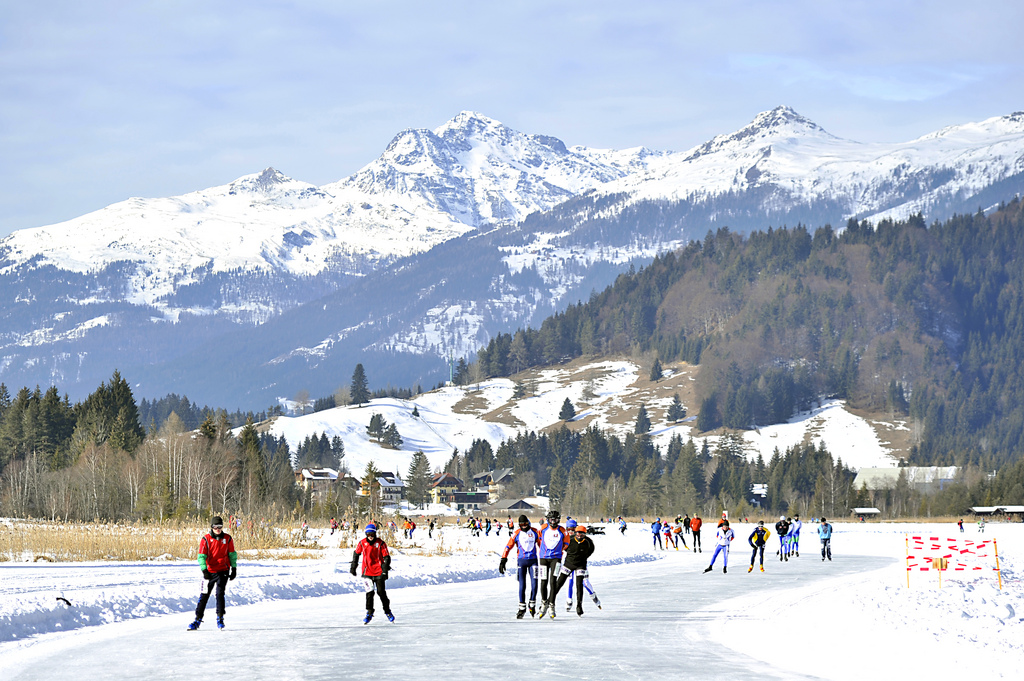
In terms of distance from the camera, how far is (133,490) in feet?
295

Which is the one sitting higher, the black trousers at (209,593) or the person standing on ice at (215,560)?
the person standing on ice at (215,560)

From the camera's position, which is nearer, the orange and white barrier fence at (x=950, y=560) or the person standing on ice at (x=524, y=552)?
the person standing on ice at (x=524, y=552)

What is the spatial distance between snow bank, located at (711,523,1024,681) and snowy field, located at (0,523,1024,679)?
0.06 metres

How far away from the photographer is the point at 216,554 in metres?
23.0

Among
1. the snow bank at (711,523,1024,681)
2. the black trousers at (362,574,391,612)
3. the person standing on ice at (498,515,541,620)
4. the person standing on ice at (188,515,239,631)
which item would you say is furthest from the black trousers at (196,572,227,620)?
the snow bank at (711,523,1024,681)


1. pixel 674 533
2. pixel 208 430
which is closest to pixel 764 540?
pixel 674 533

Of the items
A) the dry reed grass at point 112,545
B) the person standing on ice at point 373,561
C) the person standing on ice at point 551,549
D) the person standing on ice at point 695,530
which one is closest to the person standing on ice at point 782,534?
the person standing on ice at point 695,530

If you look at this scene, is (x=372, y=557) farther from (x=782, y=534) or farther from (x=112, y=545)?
(x=782, y=534)

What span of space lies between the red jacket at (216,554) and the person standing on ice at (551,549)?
661 centimetres

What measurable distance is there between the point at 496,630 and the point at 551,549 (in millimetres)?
2150

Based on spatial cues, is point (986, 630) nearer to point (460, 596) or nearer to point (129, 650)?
point (460, 596)

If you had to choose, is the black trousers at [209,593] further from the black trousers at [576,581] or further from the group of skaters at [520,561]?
the black trousers at [576,581]

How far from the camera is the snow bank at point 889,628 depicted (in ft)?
64.8

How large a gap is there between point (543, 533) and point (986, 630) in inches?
381
